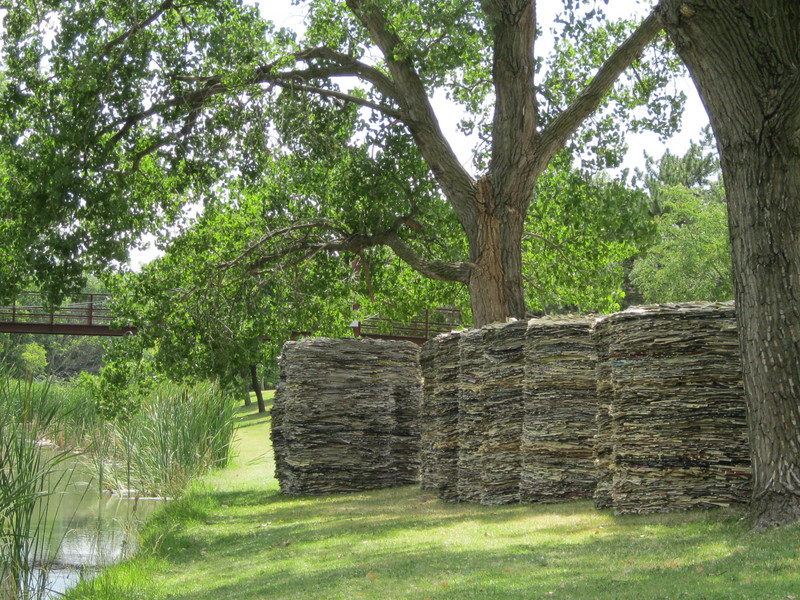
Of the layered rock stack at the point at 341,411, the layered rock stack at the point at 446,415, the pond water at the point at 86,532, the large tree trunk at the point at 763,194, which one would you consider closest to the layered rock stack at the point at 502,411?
the layered rock stack at the point at 446,415

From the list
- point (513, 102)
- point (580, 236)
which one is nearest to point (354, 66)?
point (513, 102)

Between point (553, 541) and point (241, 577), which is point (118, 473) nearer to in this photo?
point (241, 577)

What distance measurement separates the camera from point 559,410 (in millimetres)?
9555

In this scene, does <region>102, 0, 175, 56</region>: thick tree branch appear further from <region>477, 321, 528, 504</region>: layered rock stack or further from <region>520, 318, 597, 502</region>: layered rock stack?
<region>520, 318, 597, 502</region>: layered rock stack

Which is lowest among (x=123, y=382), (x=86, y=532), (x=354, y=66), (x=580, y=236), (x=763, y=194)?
(x=86, y=532)

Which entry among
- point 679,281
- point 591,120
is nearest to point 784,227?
point 591,120

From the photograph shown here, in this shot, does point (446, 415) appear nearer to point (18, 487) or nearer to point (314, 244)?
point (18, 487)

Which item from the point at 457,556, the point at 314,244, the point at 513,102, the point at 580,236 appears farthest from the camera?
the point at 580,236

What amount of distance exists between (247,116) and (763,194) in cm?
1008

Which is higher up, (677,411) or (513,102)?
(513,102)

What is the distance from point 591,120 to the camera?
18016 millimetres

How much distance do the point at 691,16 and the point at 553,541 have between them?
14.1ft

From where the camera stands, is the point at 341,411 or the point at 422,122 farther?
the point at 422,122

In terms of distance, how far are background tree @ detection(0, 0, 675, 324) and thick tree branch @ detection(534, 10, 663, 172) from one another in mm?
21
